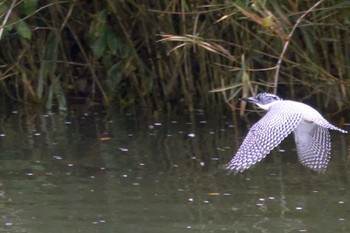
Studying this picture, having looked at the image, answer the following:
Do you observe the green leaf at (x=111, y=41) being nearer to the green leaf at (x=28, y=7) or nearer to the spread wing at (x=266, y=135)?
the green leaf at (x=28, y=7)

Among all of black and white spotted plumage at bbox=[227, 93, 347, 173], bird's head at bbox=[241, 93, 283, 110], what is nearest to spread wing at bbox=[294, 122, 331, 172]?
black and white spotted plumage at bbox=[227, 93, 347, 173]

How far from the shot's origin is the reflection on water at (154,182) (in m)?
6.27

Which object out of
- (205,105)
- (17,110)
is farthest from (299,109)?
(17,110)

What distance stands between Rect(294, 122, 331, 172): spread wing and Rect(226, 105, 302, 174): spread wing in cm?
45

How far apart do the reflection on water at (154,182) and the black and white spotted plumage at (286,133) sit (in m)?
0.16

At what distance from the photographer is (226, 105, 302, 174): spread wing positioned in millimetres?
6574

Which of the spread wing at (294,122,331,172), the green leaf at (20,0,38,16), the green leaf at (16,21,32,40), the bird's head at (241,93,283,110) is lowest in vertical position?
the spread wing at (294,122,331,172)

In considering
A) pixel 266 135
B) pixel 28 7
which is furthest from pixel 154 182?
pixel 28 7

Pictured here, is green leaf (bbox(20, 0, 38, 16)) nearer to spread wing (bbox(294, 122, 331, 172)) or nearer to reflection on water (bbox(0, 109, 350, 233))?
reflection on water (bbox(0, 109, 350, 233))

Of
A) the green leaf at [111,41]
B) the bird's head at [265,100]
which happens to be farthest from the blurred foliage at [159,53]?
the bird's head at [265,100]

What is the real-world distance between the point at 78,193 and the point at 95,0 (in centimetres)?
345

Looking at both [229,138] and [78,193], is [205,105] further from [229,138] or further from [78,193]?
[78,193]

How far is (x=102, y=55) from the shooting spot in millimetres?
9945

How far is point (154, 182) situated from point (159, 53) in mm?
2958
